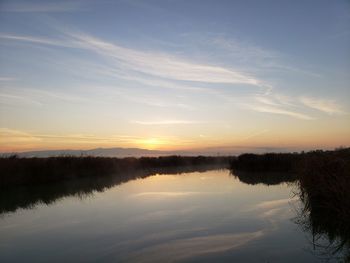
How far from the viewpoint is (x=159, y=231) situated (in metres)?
9.95

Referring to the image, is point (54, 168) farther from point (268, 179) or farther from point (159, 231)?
point (159, 231)

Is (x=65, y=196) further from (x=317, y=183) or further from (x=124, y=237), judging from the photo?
(x=317, y=183)

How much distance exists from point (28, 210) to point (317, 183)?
422 inches

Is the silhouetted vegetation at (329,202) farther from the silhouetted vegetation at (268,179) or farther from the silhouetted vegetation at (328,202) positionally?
the silhouetted vegetation at (268,179)

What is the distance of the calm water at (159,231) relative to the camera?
772 centimetres

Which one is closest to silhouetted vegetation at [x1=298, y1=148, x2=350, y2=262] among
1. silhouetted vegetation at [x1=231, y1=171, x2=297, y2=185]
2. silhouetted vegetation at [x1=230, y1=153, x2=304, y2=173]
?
silhouetted vegetation at [x1=231, y1=171, x2=297, y2=185]

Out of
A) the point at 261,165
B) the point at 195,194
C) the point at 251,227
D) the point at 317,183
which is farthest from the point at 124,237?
the point at 261,165

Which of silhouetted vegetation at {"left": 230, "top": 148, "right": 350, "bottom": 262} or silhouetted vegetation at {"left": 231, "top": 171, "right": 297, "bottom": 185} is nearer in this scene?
silhouetted vegetation at {"left": 230, "top": 148, "right": 350, "bottom": 262}

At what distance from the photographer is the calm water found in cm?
772

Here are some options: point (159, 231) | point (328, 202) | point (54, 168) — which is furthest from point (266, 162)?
point (159, 231)

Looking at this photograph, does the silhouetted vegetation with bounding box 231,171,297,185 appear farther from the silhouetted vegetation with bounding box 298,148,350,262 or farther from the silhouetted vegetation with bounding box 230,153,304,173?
the silhouetted vegetation with bounding box 298,148,350,262

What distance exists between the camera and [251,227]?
10.2m

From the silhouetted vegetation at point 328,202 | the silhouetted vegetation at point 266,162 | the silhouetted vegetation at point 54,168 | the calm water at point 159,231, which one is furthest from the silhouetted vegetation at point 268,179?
the silhouetted vegetation at point 54,168

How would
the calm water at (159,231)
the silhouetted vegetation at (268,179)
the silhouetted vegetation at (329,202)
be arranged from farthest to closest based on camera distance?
the silhouetted vegetation at (268,179), the silhouetted vegetation at (329,202), the calm water at (159,231)
